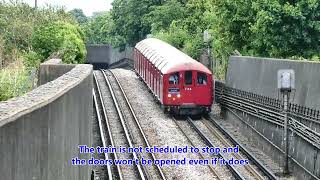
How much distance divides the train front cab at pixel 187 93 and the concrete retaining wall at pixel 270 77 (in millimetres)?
1315

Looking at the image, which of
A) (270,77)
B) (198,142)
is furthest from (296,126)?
(198,142)

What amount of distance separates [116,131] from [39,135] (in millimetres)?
16749

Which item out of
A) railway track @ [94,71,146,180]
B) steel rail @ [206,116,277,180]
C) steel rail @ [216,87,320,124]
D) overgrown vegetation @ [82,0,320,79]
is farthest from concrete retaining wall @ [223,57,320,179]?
railway track @ [94,71,146,180]

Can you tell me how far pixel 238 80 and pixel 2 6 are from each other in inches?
530

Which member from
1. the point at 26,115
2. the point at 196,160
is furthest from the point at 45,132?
the point at 196,160

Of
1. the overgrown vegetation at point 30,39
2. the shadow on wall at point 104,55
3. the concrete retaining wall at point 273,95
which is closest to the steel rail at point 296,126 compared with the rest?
the concrete retaining wall at point 273,95

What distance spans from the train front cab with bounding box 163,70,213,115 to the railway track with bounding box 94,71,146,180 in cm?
224

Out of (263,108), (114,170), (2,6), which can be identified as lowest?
(114,170)

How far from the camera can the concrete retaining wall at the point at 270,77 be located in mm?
15156

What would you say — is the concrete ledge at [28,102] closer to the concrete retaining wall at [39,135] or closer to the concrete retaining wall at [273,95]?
the concrete retaining wall at [39,135]

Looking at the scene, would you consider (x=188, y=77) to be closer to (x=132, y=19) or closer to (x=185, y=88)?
(x=185, y=88)

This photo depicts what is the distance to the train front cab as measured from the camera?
2383cm

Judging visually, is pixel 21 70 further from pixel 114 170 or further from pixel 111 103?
pixel 111 103

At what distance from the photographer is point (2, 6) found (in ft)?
96.9
